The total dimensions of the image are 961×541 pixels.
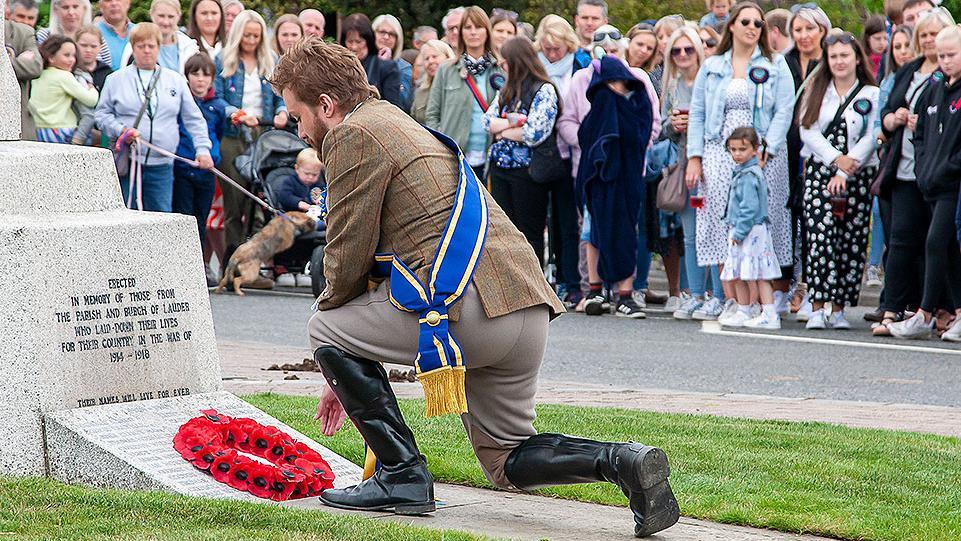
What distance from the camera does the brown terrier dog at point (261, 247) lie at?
14.0 meters

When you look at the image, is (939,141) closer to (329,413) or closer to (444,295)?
(329,413)

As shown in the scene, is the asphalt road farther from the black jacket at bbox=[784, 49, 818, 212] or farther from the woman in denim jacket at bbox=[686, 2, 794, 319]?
the black jacket at bbox=[784, 49, 818, 212]

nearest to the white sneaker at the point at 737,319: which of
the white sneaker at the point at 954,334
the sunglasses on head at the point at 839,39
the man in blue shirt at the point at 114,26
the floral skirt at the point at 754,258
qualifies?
the floral skirt at the point at 754,258

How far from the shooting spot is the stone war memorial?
5.67 metres

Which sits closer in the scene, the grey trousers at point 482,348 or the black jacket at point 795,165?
the grey trousers at point 482,348

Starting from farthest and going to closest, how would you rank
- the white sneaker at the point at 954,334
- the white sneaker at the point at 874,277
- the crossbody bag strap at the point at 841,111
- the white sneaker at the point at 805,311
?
the white sneaker at the point at 874,277 → the white sneaker at the point at 805,311 → the crossbody bag strap at the point at 841,111 → the white sneaker at the point at 954,334

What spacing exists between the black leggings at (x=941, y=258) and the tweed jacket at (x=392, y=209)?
6.84 metres

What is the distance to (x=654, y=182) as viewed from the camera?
13305mm

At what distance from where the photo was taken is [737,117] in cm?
1220

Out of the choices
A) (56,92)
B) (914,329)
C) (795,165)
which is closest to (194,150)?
(56,92)

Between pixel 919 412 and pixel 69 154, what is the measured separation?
185 inches

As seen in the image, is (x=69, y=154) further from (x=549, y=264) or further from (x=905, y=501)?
(x=549, y=264)

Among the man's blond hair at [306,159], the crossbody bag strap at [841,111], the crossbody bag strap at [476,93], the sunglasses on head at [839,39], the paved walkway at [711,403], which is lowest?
the paved walkway at [711,403]

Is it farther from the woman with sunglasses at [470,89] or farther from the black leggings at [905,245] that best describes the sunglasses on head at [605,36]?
the black leggings at [905,245]
